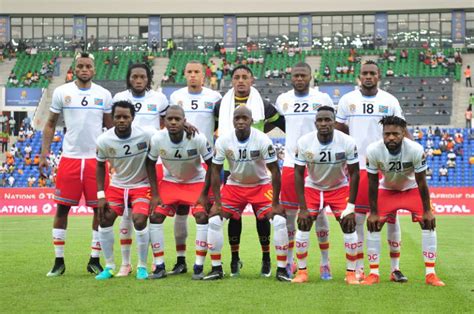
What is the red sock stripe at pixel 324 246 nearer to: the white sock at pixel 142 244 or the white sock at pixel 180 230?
the white sock at pixel 180 230

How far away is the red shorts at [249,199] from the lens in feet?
37.0

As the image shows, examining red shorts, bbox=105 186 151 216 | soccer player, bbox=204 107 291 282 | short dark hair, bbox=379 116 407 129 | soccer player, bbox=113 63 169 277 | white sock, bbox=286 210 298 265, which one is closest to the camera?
short dark hair, bbox=379 116 407 129

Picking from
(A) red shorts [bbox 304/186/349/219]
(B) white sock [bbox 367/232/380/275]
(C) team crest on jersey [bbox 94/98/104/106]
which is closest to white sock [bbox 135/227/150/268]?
(C) team crest on jersey [bbox 94/98/104/106]

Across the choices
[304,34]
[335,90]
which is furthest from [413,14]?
[335,90]

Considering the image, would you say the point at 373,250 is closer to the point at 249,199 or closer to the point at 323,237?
the point at 323,237

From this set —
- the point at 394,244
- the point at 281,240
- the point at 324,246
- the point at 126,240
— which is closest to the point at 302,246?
the point at 281,240

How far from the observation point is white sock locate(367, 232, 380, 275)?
35.9 feet

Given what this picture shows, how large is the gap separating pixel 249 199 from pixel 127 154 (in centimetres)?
165

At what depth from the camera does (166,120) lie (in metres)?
11.2

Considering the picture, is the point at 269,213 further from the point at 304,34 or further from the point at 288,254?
the point at 304,34

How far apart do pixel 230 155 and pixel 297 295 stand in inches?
87.3

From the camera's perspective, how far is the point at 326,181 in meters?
11.2

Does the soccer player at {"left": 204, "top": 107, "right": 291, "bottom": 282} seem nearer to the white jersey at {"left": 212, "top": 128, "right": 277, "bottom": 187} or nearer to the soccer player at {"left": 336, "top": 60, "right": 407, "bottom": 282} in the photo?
the white jersey at {"left": 212, "top": 128, "right": 277, "bottom": 187}

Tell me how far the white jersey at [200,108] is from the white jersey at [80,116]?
1.07m
